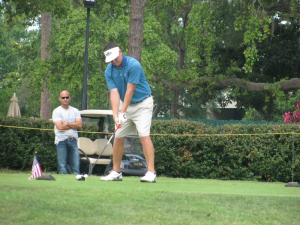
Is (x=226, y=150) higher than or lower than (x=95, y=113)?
lower

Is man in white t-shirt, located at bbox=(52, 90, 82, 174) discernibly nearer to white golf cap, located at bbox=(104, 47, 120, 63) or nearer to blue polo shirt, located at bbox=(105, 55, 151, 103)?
blue polo shirt, located at bbox=(105, 55, 151, 103)

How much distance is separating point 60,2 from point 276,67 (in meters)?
14.5

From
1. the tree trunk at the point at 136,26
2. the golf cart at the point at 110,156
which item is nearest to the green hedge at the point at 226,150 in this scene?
the golf cart at the point at 110,156

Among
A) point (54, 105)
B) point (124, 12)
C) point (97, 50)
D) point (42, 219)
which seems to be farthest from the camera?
point (54, 105)

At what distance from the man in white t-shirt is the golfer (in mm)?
3474

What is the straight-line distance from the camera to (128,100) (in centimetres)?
822

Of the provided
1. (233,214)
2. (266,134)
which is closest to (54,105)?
(266,134)

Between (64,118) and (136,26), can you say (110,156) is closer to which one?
(64,118)

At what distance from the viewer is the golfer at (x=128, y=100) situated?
822cm

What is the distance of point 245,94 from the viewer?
109ft

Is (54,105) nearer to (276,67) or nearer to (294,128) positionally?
(276,67)

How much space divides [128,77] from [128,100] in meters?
0.36

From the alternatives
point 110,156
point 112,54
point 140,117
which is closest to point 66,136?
point 110,156

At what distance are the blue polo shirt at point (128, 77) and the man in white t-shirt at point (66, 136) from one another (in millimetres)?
3700
